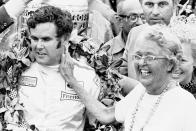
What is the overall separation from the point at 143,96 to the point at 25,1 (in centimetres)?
148

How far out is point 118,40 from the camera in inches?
211

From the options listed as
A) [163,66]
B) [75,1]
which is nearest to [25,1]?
[75,1]

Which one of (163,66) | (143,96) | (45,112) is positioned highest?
(163,66)

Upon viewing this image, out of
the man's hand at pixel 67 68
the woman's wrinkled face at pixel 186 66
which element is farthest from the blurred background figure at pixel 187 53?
the man's hand at pixel 67 68

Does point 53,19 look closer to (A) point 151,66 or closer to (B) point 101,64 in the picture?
(B) point 101,64

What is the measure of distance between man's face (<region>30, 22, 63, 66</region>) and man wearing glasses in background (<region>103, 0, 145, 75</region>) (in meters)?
1.15

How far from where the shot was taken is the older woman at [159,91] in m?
3.14

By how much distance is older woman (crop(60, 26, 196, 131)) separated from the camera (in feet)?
10.3

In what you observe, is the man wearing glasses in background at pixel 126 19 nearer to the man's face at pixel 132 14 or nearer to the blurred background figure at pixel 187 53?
the man's face at pixel 132 14

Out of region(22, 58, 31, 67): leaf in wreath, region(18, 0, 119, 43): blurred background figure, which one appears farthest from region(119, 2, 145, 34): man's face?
region(22, 58, 31, 67): leaf in wreath

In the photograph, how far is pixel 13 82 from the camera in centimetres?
407

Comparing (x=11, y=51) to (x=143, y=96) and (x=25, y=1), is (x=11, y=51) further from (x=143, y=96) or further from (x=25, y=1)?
(x=143, y=96)

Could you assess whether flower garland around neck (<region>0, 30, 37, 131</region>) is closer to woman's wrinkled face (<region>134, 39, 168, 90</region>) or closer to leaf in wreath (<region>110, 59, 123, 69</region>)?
leaf in wreath (<region>110, 59, 123, 69</region>)

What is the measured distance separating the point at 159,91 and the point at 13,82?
48.3 inches
